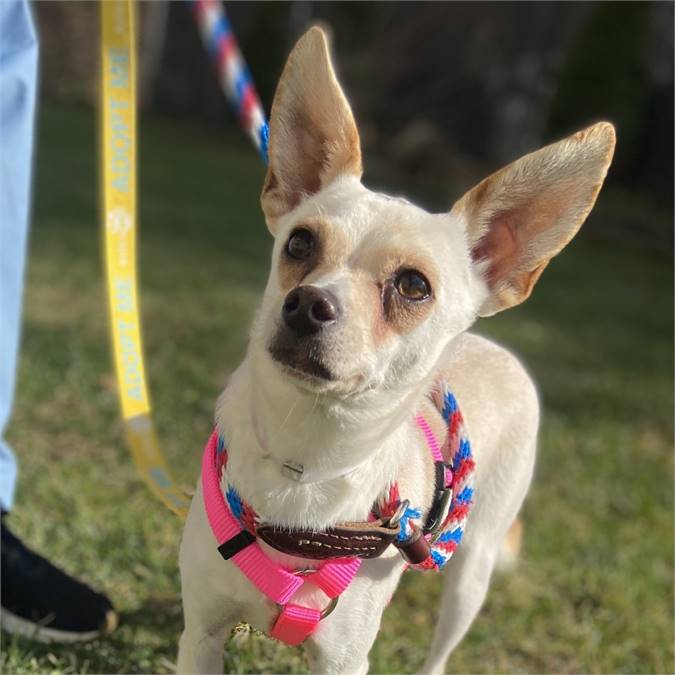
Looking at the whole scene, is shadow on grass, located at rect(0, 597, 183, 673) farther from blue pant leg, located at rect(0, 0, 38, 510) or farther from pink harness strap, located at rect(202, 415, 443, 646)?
pink harness strap, located at rect(202, 415, 443, 646)

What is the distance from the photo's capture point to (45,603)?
106 inches

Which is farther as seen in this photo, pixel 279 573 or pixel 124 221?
pixel 124 221

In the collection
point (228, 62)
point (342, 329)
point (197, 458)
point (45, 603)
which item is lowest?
point (197, 458)

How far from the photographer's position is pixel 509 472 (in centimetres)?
247

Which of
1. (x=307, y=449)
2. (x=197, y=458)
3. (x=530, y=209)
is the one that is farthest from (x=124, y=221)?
(x=197, y=458)

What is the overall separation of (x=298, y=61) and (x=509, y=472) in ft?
3.90

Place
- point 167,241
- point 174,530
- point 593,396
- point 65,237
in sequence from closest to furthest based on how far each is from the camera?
point 174,530 < point 593,396 < point 65,237 < point 167,241

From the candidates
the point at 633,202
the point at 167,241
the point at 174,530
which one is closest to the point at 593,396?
the point at 174,530

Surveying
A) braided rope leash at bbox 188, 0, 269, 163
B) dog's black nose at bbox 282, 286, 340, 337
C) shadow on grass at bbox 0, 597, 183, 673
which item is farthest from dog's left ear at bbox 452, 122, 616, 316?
shadow on grass at bbox 0, 597, 183, 673

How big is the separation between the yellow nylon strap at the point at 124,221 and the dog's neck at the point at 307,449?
1.93ft

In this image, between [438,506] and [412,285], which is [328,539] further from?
[412,285]

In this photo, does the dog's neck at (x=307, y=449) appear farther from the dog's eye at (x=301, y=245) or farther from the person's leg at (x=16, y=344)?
the person's leg at (x=16, y=344)

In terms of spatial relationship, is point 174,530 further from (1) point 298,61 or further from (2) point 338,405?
(1) point 298,61

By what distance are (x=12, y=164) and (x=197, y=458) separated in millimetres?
1924
